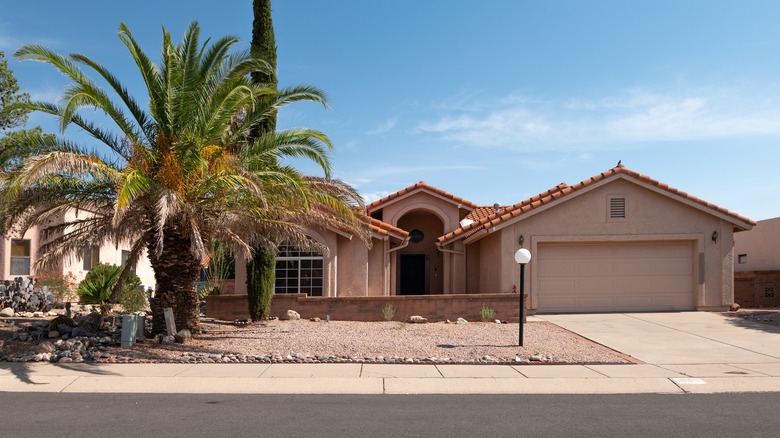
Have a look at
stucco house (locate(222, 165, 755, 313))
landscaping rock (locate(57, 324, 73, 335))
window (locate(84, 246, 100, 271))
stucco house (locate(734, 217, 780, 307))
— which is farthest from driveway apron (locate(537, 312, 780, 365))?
window (locate(84, 246, 100, 271))

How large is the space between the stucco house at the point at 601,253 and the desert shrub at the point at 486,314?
2041 millimetres

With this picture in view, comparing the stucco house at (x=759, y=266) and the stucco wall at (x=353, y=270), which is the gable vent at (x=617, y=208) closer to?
the stucco house at (x=759, y=266)

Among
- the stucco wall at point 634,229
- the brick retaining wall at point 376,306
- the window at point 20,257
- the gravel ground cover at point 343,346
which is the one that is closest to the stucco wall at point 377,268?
the brick retaining wall at point 376,306

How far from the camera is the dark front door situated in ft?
84.2

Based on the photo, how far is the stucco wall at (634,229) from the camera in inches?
785

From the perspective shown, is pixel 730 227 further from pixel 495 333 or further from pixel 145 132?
pixel 145 132

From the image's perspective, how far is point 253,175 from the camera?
41.3 feet

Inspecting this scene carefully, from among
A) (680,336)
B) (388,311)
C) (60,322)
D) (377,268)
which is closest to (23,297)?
(60,322)

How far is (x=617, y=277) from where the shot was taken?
20.2 m

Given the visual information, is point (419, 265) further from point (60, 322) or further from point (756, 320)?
point (60, 322)
